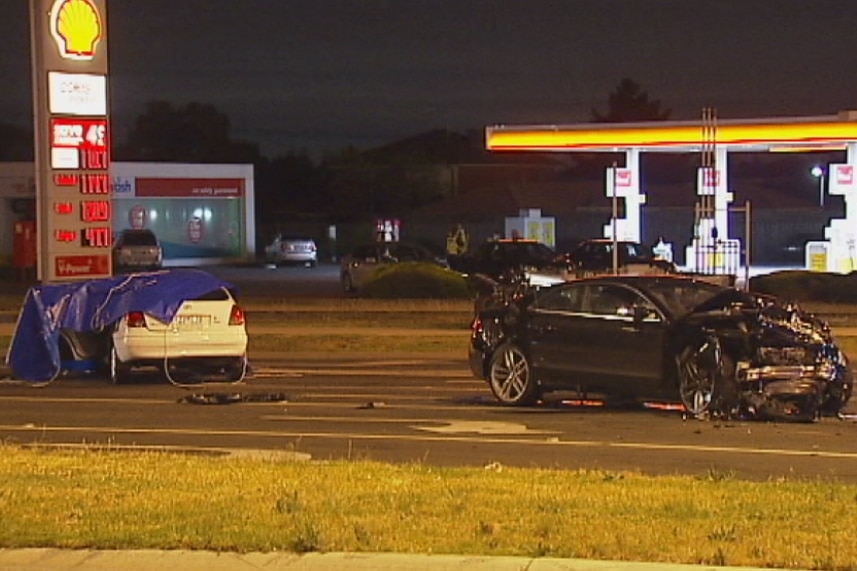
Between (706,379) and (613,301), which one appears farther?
(613,301)

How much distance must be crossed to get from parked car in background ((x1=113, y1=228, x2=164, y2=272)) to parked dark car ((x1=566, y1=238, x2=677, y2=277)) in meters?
19.4

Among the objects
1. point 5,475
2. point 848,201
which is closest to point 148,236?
→ point 848,201

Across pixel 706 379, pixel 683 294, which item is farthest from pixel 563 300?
pixel 706 379

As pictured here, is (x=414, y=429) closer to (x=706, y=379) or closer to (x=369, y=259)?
(x=706, y=379)

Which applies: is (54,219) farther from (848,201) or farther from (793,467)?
(848,201)

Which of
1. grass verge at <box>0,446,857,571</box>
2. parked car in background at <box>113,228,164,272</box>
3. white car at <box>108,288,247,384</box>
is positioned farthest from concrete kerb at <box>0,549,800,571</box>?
parked car in background at <box>113,228,164,272</box>

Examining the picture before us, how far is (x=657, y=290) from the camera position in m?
17.1

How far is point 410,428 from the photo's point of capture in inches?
619

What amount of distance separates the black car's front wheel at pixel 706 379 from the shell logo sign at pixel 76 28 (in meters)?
13.9

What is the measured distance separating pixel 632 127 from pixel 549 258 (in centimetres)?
1155

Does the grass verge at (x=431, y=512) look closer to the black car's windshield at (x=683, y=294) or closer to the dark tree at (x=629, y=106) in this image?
the black car's windshield at (x=683, y=294)

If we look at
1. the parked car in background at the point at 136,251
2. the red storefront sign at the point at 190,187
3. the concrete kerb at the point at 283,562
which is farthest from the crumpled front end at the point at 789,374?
the red storefront sign at the point at 190,187

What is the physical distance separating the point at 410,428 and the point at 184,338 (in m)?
6.34

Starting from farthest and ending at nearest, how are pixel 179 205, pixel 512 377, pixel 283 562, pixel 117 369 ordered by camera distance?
1. pixel 179 205
2. pixel 117 369
3. pixel 512 377
4. pixel 283 562
